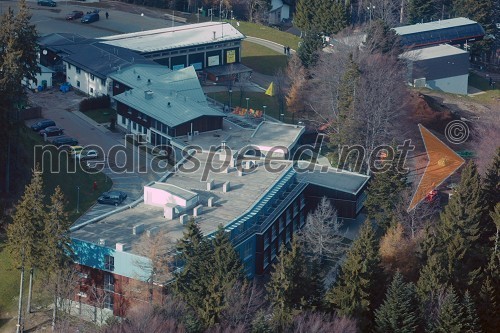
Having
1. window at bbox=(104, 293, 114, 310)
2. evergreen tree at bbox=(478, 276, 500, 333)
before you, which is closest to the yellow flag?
window at bbox=(104, 293, 114, 310)

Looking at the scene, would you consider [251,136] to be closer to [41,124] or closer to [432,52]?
[41,124]

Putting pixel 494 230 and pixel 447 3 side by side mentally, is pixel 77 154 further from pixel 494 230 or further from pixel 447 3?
pixel 447 3

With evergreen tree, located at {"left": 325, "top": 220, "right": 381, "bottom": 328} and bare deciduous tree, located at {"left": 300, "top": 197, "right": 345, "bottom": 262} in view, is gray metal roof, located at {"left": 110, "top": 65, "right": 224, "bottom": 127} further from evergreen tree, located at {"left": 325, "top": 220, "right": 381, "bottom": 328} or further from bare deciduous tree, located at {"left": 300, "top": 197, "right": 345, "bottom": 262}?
evergreen tree, located at {"left": 325, "top": 220, "right": 381, "bottom": 328}

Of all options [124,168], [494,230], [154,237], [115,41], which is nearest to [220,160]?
[124,168]

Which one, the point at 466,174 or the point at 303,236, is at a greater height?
the point at 466,174

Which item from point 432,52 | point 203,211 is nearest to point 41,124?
point 203,211

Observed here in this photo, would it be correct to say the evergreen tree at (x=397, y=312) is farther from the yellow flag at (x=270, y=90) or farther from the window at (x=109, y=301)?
the yellow flag at (x=270, y=90)

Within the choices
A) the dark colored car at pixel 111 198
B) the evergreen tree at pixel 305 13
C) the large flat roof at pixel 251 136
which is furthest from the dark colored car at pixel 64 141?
the evergreen tree at pixel 305 13
